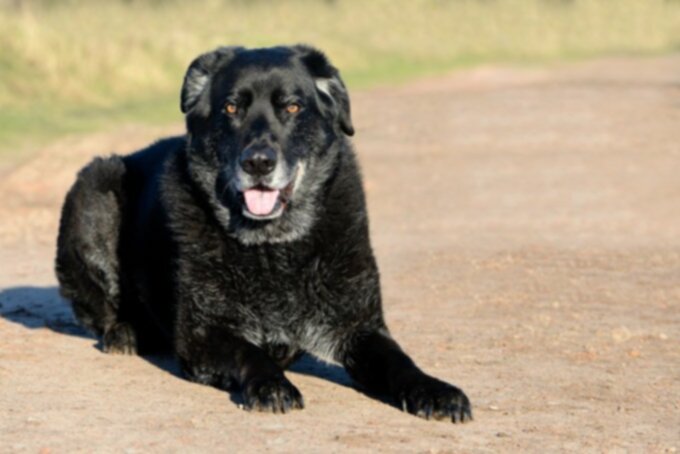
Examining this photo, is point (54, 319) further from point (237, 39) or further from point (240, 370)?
point (237, 39)

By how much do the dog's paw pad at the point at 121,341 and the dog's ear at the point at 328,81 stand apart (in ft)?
4.81

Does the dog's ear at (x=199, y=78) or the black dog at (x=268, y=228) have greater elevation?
the dog's ear at (x=199, y=78)

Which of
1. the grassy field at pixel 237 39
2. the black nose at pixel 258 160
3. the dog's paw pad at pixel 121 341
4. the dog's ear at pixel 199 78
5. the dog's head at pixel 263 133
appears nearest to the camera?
the black nose at pixel 258 160

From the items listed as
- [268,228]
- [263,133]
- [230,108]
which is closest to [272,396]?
[268,228]

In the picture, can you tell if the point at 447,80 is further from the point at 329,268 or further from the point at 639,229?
the point at 329,268

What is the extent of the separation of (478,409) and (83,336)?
8.41 ft

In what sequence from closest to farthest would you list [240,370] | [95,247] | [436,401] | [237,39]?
[436,401] → [240,370] → [95,247] → [237,39]

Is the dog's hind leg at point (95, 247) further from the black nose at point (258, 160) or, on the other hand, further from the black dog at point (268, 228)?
the black nose at point (258, 160)

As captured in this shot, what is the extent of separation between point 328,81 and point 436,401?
5.35 ft

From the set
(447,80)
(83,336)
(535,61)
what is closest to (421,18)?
(535,61)

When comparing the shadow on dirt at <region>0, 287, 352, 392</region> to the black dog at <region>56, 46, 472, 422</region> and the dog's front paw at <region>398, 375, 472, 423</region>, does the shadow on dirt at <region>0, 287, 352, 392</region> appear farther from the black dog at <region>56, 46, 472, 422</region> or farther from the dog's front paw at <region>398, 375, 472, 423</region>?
the dog's front paw at <region>398, 375, 472, 423</region>

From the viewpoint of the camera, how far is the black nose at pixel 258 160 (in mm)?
6141

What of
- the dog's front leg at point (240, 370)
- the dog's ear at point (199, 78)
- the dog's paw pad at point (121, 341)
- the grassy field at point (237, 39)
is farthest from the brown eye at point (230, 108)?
the grassy field at point (237, 39)

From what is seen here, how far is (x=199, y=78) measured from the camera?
6566 millimetres
